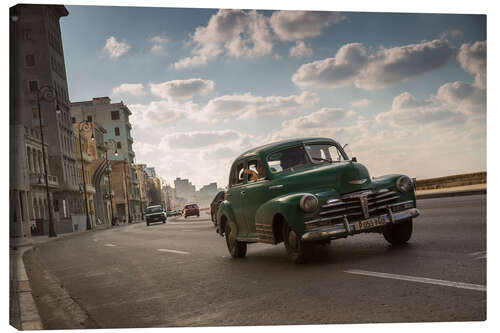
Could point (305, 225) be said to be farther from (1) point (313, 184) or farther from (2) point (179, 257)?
(2) point (179, 257)

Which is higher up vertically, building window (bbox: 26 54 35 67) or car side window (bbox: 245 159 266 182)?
building window (bbox: 26 54 35 67)

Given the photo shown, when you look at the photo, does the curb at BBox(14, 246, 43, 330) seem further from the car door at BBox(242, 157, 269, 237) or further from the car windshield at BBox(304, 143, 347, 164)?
the car windshield at BBox(304, 143, 347, 164)

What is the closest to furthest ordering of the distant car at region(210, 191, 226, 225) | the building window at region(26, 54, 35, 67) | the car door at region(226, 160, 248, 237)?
the car door at region(226, 160, 248, 237)
the building window at region(26, 54, 35, 67)
the distant car at region(210, 191, 226, 225)

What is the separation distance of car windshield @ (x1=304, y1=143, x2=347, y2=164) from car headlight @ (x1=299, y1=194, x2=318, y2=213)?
133 centimetres

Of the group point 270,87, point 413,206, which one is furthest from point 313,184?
point 270,87

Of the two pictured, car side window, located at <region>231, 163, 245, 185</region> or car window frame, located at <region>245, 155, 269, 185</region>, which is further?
car side window, located at <region>231, 163, 245, 185</region>

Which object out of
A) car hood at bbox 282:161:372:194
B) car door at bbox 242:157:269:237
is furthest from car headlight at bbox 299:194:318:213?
car door at bbox 242:157:269:237

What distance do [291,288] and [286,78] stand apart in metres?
4.63

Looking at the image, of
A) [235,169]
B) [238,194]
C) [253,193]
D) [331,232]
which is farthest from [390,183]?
[235,169]

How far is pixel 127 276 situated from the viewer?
30.0 ft

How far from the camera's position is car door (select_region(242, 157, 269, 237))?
8.48 m

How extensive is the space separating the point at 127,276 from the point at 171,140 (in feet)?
8.27

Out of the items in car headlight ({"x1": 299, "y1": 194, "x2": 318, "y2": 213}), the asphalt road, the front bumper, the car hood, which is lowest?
the asphalt road

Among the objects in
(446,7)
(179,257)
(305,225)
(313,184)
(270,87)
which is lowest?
(179,257)
